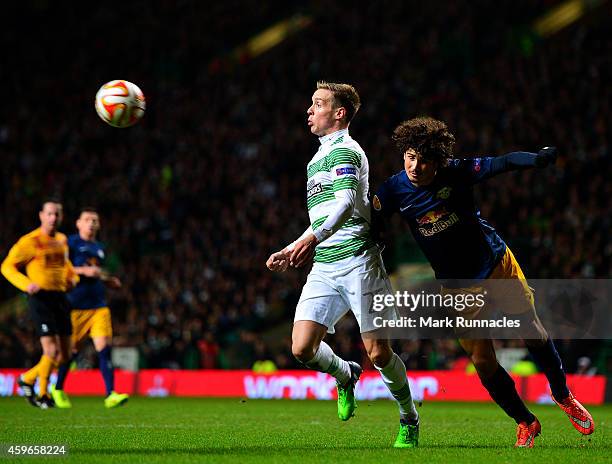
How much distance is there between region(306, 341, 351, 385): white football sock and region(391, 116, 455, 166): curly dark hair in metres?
1.55

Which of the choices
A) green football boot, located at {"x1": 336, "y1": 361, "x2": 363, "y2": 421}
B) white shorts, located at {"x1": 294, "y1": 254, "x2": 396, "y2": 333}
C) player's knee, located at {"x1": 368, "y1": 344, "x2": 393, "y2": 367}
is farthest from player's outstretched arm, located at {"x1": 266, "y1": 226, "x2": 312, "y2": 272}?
green football boot, located at {"x1": 336, "y1": 361, "x2": 363, "y2": 421}

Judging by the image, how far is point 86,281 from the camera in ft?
42.8

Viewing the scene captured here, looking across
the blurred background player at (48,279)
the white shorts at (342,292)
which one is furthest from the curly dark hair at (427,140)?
the blurred background player at (48,279)

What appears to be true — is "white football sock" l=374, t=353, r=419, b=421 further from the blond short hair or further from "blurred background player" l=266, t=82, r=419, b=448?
the blond short hair

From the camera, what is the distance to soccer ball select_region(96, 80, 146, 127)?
9242 mm

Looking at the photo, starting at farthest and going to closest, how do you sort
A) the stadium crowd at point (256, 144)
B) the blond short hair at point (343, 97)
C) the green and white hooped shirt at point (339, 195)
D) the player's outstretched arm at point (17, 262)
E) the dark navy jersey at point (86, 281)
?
the stadium crowd at point (256, 144), the dark navy jersey at point (86, 281), the player's outstretched arm at point (17, 262), the blond short hair at point (343, 97), the green and white hooped shirt at point (339, 195)

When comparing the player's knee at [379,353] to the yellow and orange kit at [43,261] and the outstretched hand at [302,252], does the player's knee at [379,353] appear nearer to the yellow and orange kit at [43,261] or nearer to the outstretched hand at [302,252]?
the outstretched hand at [302,252]

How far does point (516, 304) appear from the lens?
7004 millimetres

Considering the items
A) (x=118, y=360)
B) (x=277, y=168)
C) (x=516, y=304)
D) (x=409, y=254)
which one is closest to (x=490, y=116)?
(x=409, y=254)

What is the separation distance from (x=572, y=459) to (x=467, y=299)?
1.30m

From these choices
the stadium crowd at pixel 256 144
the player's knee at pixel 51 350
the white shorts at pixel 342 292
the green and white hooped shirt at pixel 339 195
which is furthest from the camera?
the stadium crowd at pixel 256 144

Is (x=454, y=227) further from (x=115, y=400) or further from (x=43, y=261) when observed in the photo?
(x=43, y=261)

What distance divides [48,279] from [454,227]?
22.1 feet

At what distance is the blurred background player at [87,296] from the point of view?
41.5ft
